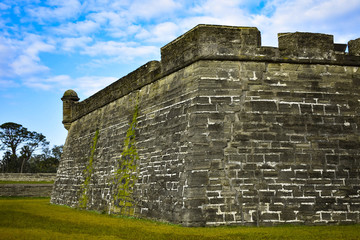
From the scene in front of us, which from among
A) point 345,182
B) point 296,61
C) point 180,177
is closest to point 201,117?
point 180,177

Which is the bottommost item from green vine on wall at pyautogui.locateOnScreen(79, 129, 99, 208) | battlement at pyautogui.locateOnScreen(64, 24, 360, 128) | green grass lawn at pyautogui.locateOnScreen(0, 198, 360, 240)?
green grass lawn at pyautogui.locateOnScreen(0, 198, 360, 240)

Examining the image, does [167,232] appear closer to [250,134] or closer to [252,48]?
[250,134]

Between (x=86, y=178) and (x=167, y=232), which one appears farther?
(x=86, y=178)

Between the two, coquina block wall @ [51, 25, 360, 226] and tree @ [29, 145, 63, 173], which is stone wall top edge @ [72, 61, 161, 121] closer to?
coquina block wall @ [51, 25, 360, 226]

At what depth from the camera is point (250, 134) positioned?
7312mm

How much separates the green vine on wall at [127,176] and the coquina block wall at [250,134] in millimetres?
82

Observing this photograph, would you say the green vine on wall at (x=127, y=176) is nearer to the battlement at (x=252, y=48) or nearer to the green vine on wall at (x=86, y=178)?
the green vine on wall at (x=86, y=178)

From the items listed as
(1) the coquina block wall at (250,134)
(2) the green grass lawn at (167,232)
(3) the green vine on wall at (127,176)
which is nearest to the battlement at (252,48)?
(1) the coquina block wall at (250,134)

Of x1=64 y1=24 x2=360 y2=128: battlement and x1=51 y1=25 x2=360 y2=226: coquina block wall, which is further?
x1=64 y1=24 x2=360 y2=128: battlement

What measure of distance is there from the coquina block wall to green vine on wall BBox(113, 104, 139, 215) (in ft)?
0.27

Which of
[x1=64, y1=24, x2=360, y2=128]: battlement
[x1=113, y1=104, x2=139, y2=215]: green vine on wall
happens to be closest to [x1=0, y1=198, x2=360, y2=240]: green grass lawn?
[x1=113, y1=104, x2=139, y2=215]: green vine on wall

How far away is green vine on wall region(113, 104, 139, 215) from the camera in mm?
9273

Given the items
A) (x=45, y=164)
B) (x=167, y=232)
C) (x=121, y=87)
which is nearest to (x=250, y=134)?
(x=167, y=232)

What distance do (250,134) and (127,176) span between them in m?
4.10
